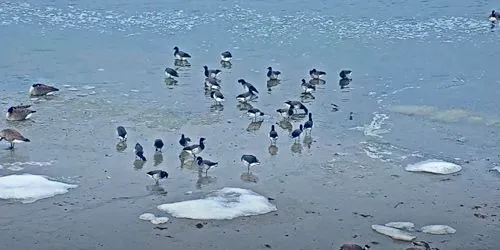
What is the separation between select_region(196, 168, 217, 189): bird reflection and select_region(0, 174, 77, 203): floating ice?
2.08 meters

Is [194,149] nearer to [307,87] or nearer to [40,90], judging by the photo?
[307,87]

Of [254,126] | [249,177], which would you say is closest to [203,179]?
[249,177]

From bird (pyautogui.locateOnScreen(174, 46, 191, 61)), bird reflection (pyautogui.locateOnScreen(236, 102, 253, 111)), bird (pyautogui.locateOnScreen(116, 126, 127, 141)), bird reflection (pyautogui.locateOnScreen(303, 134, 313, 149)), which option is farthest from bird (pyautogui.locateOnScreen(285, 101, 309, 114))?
bird (pyautogui.locateOnScreen(174, 46, 191, 61))

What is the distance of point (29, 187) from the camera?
47.0ft

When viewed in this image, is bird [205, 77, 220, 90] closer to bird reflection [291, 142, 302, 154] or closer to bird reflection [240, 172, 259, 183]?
bird reflection [291, 142, 302, 154]

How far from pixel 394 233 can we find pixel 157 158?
508cm

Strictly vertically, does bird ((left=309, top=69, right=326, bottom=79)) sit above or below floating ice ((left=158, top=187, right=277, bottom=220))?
above

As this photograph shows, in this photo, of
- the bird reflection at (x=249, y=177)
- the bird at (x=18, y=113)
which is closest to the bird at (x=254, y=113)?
the bird reflection at (x=249, y=177)

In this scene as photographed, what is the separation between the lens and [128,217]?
43.7ft

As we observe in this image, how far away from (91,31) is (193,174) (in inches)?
444

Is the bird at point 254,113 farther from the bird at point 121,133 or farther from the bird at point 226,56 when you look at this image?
the bird at point 226,56

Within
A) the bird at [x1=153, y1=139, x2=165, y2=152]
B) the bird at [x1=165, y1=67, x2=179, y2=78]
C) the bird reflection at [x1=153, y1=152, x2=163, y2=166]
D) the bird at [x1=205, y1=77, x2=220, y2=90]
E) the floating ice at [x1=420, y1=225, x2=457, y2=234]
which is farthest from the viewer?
the bird at [x1=165, y1=67, x2=179, y2=78]

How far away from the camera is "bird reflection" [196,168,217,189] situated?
580 inches

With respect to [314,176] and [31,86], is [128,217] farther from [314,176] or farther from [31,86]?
[31,86]
